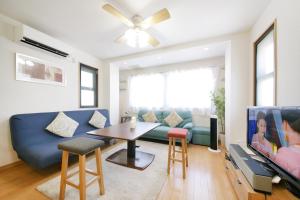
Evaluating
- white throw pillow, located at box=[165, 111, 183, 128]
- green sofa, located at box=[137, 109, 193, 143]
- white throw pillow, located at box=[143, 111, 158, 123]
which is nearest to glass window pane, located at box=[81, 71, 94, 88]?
green sofa, located at box=[137, 109, 193, 143]

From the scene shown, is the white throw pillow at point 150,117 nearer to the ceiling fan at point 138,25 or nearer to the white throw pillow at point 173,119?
the white throw pillow at point 173,119

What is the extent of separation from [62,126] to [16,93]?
920 mm

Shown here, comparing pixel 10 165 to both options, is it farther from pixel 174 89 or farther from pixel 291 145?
pixel 174 89

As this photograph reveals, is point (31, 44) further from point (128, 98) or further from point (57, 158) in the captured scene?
point (128, 98)

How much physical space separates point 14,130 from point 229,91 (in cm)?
394

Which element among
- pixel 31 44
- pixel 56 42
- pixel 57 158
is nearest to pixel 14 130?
pixel 57 158

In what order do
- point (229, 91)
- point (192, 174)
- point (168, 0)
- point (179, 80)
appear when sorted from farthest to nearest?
point (179, 80), point (229, 91), point (192, 174), point (168, 0)

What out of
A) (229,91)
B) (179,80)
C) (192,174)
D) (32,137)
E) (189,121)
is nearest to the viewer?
(192,174)

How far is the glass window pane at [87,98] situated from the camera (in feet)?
11.5

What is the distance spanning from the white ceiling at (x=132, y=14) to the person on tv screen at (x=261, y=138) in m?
1.64

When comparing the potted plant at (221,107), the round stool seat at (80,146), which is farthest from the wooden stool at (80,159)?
the potted plant at (221,107)

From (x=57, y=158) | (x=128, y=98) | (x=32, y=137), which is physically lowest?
(x=57, y=158)

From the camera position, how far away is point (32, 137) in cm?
215

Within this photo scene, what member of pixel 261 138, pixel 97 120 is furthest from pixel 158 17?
pixel 97 120
